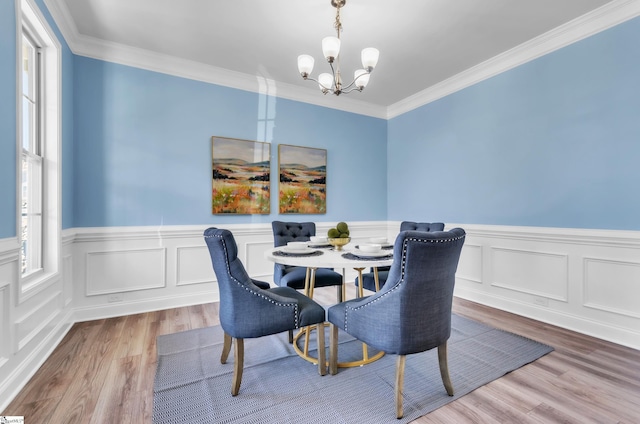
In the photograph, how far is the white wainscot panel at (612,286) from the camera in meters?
2.43

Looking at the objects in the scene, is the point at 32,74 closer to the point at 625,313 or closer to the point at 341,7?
the point at 341,7

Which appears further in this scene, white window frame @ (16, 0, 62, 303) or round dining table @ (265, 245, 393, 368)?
white window frame @ (16, 0, 62, 303)

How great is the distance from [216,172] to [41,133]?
1.55m

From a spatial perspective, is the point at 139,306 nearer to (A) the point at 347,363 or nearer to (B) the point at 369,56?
(A) the point at 347,363

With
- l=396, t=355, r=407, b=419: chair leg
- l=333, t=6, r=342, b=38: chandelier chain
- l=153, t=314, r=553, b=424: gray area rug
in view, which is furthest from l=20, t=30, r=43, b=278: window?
l=396, t=355, r=407, b=419: chair leg

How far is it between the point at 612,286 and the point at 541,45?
231cm

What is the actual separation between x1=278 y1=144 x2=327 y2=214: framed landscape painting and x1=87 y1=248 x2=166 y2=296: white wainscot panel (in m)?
1.58

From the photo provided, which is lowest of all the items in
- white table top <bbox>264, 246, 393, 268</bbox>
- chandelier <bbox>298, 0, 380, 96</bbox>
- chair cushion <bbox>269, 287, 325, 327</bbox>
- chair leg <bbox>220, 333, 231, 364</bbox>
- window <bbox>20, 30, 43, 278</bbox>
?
chair leg <bbox>220, 333, 231, 364</bbox>

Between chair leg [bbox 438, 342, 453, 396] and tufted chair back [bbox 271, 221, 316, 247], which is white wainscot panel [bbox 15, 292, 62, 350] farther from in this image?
chair leg [bbox 438, 342, 453, 396]

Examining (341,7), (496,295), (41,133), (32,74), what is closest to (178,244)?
(41,133)

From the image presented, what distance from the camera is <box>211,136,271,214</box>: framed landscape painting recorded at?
11.9 feet

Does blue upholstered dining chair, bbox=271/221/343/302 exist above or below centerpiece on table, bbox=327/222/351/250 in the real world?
below

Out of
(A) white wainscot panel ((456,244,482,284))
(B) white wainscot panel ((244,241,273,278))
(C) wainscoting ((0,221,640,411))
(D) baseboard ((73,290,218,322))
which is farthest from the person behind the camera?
(B) white wainscot panel ((244,241,273,278))

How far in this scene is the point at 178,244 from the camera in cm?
342
